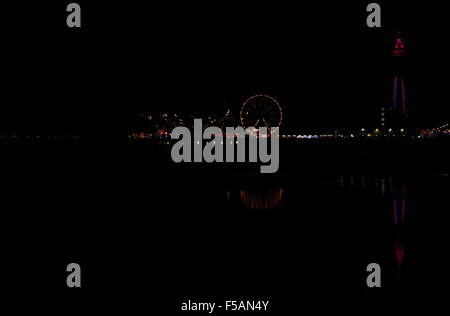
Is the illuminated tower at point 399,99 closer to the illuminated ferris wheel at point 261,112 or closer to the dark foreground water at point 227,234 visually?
the illuminated ferris wheel at point 261,112

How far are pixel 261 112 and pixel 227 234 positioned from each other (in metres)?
12.3

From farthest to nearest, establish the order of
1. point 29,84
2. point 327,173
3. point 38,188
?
point 29,84, point 327,173, point 38,188

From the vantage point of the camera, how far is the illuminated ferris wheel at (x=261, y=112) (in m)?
15.8

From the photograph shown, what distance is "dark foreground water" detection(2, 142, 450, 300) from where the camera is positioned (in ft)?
10.2

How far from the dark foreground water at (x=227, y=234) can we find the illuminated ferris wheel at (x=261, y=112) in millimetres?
8109

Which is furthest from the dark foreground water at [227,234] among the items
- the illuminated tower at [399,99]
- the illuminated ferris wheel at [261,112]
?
the illuminated tower at [399,99]

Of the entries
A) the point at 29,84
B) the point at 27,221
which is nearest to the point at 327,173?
the point at 27,221

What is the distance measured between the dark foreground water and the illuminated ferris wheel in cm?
811

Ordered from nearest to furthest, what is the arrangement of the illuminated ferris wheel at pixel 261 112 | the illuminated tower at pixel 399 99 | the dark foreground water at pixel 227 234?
the dark foreground water at pixel 227 234 < the illuminated tower at pixel 399 99 < the illuminated ferris wheel at pixel 261 112

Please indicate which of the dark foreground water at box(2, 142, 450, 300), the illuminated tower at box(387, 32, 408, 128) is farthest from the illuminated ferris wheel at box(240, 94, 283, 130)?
the dark foreground water at box(2, 142, 450, 300)

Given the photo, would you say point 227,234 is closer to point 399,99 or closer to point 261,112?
point 261,112

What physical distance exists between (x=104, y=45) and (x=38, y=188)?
4205 mm

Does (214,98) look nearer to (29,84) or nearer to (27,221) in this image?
(29,84)
